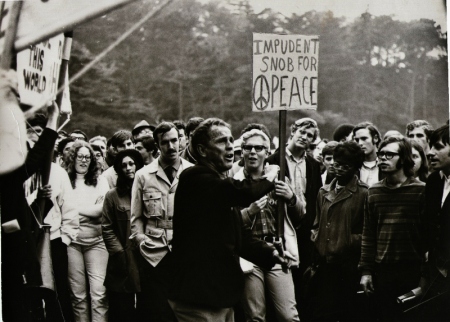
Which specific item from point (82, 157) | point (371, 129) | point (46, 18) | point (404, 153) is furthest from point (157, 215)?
point (404, 153)

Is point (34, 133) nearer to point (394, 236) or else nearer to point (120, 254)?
point (120, 254)

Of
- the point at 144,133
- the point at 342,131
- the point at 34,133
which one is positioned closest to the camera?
the point at 34,133

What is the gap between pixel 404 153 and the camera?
6461 mm

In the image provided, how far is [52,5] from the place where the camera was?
621 cm

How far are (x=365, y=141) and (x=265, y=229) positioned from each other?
1.12m

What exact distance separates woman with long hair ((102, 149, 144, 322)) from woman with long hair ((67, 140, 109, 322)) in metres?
0.05

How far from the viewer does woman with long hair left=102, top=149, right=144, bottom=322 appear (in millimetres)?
6367

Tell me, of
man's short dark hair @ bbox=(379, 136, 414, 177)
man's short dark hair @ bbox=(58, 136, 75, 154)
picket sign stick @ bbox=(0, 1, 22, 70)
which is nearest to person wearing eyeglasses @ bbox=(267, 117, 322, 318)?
man's short dark hair @ bbox=(379, 136, 414, 177)

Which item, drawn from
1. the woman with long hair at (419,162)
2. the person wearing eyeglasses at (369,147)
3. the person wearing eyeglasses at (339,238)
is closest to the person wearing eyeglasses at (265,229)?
the person wearing eyeglasses at (339,238)

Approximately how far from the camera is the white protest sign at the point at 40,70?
614cm

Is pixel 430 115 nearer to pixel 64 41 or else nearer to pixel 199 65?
pixel 199 65

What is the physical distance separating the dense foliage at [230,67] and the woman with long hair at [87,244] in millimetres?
305

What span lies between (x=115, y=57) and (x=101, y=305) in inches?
76.8

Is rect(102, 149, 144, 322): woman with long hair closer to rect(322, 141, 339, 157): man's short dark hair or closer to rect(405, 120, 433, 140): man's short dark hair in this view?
rect(322, 141, 339, 157): man's short dark hair
